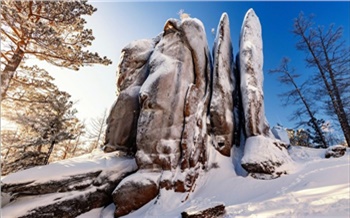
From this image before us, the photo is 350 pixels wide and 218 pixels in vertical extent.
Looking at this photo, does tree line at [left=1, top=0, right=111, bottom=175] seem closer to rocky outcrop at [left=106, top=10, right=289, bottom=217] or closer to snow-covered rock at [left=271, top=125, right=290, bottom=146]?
rocky outcrop at [left=106, top=10, right=289, bottom=217]

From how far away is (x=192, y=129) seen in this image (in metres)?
9.71

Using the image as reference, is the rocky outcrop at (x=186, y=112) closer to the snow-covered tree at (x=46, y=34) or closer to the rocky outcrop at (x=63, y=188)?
the rocky outcrop at (x=63, y=188)

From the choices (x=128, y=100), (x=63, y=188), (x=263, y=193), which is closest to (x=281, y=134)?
(x=263, y=193)

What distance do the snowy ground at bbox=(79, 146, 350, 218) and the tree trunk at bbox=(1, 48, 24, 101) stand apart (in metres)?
6.59

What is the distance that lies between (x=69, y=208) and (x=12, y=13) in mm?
8415

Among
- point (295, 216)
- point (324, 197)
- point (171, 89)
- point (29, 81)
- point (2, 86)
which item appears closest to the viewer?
point (295, 216)

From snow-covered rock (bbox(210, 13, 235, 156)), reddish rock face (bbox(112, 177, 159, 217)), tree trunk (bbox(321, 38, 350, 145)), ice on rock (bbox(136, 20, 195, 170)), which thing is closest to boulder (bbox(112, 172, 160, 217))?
reddish rock face (bbox(112, 177, 159, 217))

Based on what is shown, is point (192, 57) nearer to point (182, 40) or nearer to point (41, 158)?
point (182, 40)

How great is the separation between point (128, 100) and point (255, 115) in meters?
7.69

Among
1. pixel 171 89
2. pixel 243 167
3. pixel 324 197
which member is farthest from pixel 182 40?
pixel 324 197

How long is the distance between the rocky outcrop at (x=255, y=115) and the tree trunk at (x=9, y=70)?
36.8 feet

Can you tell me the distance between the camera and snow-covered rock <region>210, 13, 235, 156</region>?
408 inches

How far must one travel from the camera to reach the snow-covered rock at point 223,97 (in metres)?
10.4

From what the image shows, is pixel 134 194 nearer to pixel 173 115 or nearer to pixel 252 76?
pixel 173 115
